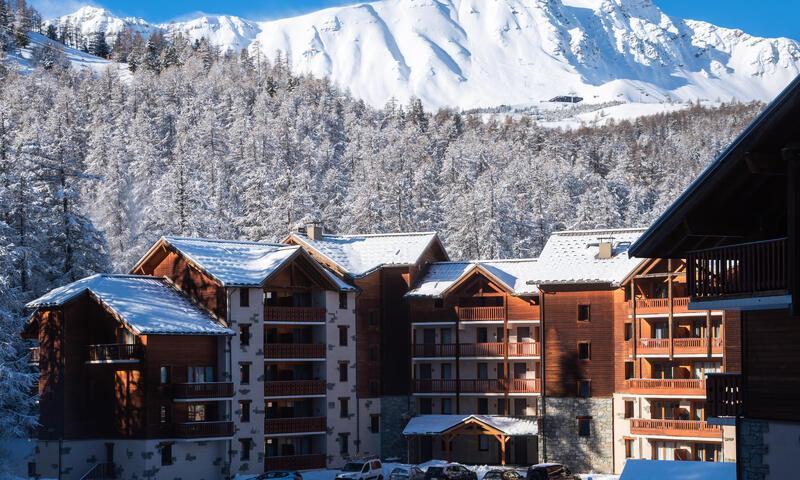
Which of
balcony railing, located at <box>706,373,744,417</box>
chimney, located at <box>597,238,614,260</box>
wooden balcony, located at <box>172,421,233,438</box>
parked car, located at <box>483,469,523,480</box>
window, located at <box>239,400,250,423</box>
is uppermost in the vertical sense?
chimney, located at <box>597,238,614,260</box>

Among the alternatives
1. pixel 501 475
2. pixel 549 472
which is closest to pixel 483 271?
pixel 549 472

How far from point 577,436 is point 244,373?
19803mm

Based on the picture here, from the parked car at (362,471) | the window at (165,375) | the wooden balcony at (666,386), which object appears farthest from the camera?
the wooden balcony at (666,386)

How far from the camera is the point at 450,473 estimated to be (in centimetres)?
6525

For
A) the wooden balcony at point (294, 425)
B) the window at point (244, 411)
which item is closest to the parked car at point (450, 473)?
the wooden balcony at point (294, 425)

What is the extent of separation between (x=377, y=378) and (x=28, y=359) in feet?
70.1

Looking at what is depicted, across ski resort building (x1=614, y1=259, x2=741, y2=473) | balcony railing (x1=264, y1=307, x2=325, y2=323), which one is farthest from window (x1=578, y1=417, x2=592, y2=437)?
balcony railing (x1=264, y1=307, x2=325, y2=323)

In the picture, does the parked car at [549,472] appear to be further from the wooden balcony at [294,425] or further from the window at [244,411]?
the window at [244,411]

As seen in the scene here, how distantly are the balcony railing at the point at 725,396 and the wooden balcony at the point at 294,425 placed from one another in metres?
50.8

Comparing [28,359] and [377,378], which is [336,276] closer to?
[377,378]

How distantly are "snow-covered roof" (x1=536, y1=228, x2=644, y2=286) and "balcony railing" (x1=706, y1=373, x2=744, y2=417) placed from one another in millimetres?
47889

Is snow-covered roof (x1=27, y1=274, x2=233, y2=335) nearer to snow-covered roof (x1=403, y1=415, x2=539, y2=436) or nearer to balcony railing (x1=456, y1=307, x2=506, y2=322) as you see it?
snow-covered roof (x1=403, y1=415, x2=539, y2=436)

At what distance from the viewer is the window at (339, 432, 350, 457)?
245ft

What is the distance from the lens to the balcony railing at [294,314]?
71.2 meters
